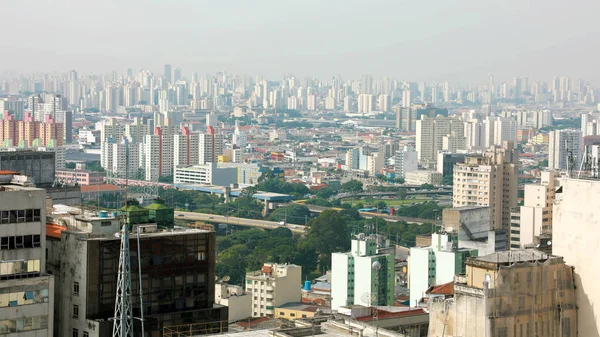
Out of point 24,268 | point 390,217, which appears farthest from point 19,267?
point 390,217

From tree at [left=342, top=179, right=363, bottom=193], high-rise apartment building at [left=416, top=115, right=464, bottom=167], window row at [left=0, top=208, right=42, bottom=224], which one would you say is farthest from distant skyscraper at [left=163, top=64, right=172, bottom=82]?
window row at [left=0, top=208, right=42, bottom=224]

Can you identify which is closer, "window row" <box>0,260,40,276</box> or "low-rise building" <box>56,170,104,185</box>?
"window row" <box>0,260,40,276</box>

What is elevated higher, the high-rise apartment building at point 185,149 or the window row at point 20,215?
the high-rise apartment building at point 185,149

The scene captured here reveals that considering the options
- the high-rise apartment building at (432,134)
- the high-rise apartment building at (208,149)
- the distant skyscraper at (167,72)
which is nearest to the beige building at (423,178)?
the high-rise apartment building at (208,149)

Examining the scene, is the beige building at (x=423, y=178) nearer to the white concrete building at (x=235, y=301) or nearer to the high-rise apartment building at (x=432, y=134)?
the high-rise apartment building at (x=432, y=134)

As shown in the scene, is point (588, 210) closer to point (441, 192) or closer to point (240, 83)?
point (441, 192)

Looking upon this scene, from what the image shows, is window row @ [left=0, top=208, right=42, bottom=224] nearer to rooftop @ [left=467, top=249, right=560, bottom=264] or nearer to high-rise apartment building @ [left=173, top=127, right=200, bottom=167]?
rooftop @ [left=467, top=249, right=560, bottom=264]
